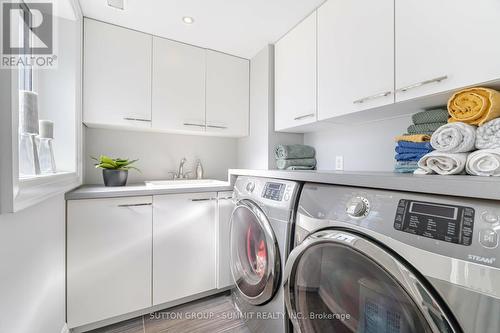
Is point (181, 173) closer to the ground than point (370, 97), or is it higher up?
closer to the ground

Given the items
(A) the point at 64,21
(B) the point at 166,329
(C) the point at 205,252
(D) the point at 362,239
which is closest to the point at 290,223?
(D) the point at 362,239

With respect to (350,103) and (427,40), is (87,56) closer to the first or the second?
(350,103)

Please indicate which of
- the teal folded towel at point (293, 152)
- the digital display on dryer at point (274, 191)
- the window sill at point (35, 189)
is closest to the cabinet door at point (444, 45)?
the digital display on dryer at point (274, 191)

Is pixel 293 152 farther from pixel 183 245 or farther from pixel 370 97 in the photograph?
pixel 183 245

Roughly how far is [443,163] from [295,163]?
1.04m

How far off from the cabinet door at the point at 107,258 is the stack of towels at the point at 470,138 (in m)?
1.57

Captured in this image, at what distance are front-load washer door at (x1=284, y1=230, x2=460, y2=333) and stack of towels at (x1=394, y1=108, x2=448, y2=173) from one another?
64cm

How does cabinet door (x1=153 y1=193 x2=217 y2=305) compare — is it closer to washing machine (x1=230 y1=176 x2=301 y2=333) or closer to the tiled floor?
the tiled floor

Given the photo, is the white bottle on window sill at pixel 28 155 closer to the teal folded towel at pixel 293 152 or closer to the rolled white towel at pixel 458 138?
the teal folded towel at pixel 293 152

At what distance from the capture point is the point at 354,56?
123 centimetres

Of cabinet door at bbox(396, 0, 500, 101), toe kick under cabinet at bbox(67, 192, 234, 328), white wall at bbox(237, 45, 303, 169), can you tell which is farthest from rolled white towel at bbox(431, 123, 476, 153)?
toe kick under cabinet at bbox(67, 192, 234, 328)

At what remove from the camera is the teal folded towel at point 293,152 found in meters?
1.81

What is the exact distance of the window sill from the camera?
611 millimetres

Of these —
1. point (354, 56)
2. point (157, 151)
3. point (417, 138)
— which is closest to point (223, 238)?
point (157, 151)
